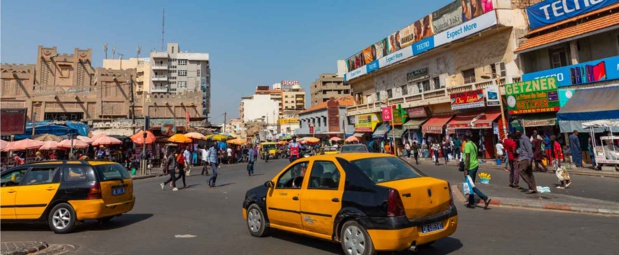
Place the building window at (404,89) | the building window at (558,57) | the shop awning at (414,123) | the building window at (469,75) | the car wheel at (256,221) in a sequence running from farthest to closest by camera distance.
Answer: the building window at (404,89)
the shop awning at (414,123)
the building window at (469,75)
the building window at (558,57)
the car wheel at (256,221)

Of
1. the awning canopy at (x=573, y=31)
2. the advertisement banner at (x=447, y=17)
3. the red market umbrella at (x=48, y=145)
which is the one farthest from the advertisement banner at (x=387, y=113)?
the red market umbrella at (x=48, y=145)

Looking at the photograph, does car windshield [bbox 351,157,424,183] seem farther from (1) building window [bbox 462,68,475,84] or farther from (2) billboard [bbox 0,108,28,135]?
(2) billboard [bbox 0,108,28,135]

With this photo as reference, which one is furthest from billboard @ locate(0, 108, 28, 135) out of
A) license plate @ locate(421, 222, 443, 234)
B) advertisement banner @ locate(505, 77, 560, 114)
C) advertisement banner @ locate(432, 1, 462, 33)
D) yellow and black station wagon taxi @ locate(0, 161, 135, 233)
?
advertisement banner @ locate(505, 77, 560, 114)

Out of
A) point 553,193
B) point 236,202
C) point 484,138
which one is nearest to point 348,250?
point 236,202

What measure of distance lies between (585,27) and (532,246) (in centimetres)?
1981

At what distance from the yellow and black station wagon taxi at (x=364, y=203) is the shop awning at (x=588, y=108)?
16337 mm

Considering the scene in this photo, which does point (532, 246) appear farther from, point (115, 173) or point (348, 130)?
point (348, 130)

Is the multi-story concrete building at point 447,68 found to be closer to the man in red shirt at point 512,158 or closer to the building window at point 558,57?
the building window at point 558,57

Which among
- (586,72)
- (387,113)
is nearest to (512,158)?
(586,72)

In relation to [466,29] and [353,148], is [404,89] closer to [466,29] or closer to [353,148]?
[466,29]

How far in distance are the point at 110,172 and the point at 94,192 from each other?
0.74 meters

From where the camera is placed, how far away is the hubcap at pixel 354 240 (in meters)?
4.66

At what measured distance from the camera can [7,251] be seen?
17.7 feet

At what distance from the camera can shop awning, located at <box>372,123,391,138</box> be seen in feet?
119
